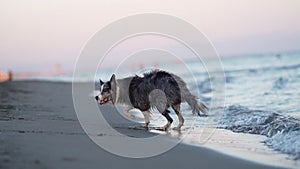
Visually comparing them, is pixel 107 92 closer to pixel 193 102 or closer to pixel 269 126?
pixel 193 102

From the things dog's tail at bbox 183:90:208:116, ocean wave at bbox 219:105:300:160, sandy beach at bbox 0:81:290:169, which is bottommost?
sandy beach at bbox 0:81:290:169

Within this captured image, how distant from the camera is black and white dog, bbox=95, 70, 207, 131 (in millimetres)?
9375

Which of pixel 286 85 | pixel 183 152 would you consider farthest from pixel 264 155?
pixel 286 85

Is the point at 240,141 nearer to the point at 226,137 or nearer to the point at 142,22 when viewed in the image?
the point at 226,137

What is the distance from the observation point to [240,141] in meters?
7.96

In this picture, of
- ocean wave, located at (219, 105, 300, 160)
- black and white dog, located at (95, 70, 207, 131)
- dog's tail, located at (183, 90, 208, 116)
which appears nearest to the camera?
ocean wave, located at (219, 105, 300, 160)

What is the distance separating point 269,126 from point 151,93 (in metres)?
2.74

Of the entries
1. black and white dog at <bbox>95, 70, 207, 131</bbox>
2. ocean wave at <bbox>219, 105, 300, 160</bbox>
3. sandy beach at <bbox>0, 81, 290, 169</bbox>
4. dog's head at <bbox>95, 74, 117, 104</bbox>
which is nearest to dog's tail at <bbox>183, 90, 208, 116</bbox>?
black and white dog at <bbox>95, 70, 207, 131</bbox>

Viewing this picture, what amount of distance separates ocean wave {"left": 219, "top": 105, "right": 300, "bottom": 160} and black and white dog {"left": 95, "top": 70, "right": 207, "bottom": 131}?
3.57 feet

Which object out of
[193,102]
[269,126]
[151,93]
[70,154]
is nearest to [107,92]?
[151,93]

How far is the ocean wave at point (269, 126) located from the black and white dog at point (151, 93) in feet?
3.57

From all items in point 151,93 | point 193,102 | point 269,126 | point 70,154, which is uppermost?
point 151,93

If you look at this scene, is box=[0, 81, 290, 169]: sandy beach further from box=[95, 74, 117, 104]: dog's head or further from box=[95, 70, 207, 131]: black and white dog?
box=[95, 74, 117, 104]: dog's head

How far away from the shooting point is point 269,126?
924cm
